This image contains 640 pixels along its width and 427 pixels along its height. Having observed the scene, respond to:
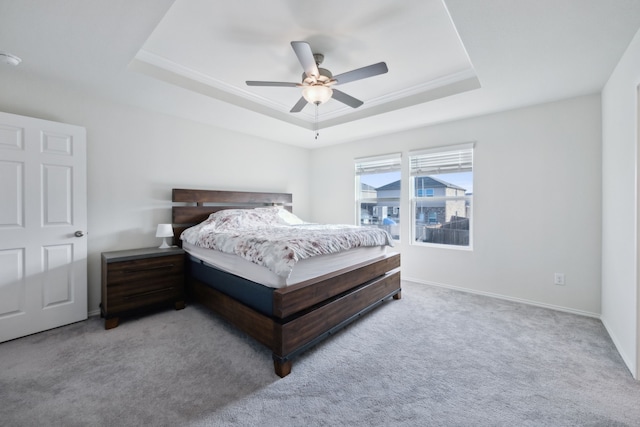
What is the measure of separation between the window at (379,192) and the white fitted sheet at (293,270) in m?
1.51

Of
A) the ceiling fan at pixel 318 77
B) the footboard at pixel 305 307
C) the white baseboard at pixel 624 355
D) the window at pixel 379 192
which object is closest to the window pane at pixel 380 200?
the window at pixel 379 192

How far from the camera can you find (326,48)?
237 cm

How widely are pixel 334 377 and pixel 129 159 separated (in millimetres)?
3317

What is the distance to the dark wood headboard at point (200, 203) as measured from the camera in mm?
3527

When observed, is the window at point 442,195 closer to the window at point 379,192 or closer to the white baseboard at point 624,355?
the window at point 379,192

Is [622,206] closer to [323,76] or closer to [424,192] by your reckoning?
[424,192]

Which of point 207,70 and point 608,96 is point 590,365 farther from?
point 207,70

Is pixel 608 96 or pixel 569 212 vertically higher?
pixel 608 96

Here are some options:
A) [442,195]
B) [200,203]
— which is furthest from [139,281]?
[442,195]

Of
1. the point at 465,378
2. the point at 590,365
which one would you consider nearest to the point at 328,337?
the point at 465,378

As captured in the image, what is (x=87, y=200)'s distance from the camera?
2.88 meters

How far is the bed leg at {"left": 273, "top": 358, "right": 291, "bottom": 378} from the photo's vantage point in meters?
1.88

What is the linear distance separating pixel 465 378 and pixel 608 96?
297 cm

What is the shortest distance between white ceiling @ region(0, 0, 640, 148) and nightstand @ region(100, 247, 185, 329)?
178 centimetres
